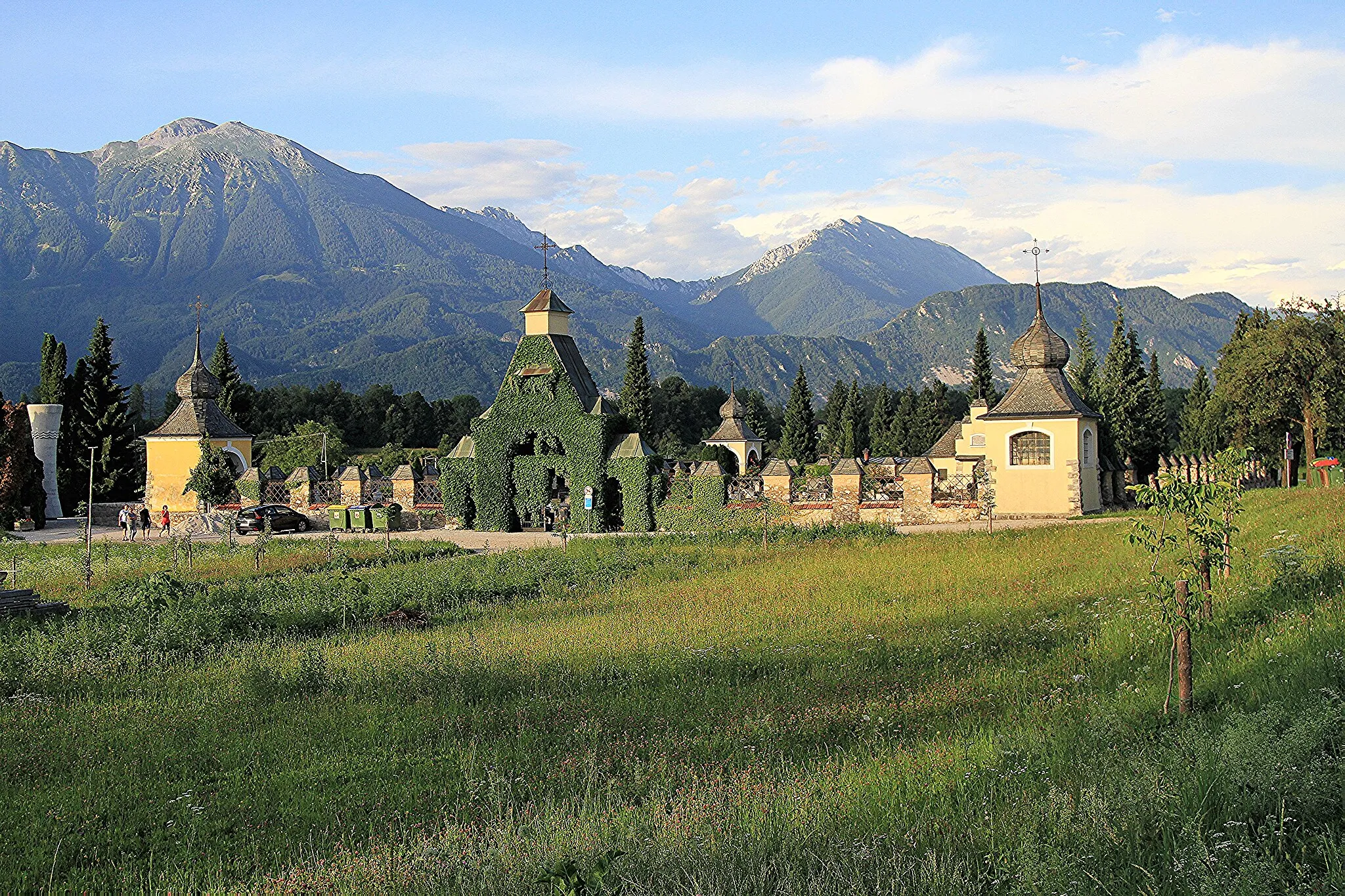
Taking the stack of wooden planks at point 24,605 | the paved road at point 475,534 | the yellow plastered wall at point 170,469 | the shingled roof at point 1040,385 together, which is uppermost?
the shingled roof at point 1040,385

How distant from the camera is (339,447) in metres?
58.2

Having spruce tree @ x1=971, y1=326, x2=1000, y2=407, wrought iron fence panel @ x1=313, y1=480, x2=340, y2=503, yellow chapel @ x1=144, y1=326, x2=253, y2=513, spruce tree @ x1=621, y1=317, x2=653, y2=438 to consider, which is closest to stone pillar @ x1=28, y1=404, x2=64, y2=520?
yellow chapel @ x1=144, y1=326, x2=253, y2=513

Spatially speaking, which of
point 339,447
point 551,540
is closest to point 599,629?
point 551,540

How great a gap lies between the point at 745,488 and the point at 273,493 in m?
17.7

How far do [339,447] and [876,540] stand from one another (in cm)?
4149

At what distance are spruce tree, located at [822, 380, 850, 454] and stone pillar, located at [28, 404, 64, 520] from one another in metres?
50.8

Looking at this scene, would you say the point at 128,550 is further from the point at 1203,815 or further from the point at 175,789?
the point at 1203,815

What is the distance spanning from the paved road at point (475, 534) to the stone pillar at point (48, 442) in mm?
3798

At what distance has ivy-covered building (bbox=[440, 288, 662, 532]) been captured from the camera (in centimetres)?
3462

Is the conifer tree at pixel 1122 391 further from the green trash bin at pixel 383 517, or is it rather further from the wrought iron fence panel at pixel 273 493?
the wrought iron fence panel at pixel 273 493

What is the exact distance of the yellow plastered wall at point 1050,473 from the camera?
30516mm

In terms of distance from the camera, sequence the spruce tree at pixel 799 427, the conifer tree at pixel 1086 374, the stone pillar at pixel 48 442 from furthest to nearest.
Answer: the spruce tree at pixel 799 427, the conifer tree at pixel 1086 374, the stone pillar at pixel 48 442

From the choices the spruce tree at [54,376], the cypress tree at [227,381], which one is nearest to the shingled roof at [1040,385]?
the cypress tree at [227,381]

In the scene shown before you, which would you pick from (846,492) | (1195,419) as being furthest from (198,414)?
(1195,419)
